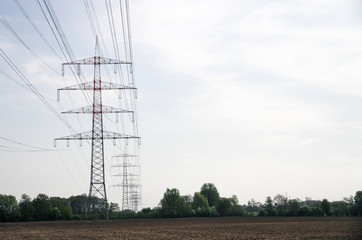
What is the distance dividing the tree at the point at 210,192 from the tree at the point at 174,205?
41.3 metres

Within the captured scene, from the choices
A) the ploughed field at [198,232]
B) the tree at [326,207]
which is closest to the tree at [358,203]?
the tree at [326,207]

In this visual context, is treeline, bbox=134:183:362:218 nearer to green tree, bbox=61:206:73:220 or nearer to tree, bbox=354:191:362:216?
tree, bbox=354:191:362:216

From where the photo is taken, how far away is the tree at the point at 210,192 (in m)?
162

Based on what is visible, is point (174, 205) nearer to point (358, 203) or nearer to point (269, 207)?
point (269, 207)

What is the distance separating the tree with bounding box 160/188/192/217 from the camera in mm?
111375

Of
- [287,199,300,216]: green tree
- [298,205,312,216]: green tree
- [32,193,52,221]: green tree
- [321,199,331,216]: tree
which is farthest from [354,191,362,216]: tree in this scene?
[32,193,52,221]: green tree

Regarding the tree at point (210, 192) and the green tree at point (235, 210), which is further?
the tree at point (210, 192)

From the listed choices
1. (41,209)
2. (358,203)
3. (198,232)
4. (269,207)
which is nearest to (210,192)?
(269,207)

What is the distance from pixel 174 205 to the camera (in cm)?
11931

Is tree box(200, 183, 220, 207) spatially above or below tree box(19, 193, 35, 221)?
above

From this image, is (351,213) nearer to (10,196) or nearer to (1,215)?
(1,215)

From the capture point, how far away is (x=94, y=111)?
52094 mm

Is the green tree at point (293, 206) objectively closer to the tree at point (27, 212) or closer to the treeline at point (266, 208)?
the treeline at point (266, 208)

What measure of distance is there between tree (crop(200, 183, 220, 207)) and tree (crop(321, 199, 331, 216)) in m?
62.5
